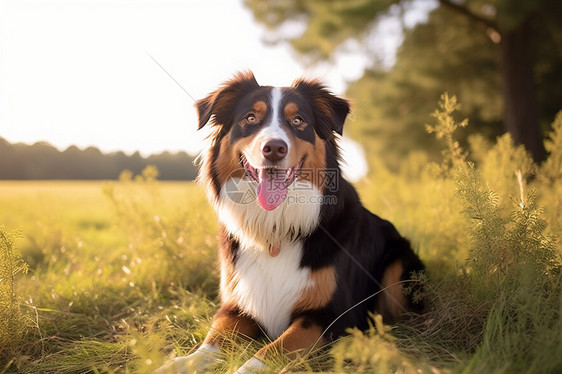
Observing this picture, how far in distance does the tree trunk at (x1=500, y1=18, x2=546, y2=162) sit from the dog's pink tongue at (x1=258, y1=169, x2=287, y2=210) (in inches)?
301

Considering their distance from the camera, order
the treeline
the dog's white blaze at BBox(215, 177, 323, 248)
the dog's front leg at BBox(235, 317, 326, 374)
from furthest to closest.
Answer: the treeline → the dog's white blaze at BBox(215, 177, 323, 248) → the dog's front leg at BBox(235, 317, 326, 374)

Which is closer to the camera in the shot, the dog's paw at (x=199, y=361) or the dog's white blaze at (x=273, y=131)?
the dog's paw at (x=199, y=361)

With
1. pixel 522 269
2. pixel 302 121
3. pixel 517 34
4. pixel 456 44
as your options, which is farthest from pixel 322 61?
pixel 522 269

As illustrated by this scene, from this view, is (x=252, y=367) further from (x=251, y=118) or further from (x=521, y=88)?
(x=521, y=88)

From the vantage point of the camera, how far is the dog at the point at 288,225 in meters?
3.19

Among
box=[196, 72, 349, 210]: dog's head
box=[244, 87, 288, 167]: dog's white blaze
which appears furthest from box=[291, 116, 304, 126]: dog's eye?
box=[244, 87, 288, 167]: dog's white blaze

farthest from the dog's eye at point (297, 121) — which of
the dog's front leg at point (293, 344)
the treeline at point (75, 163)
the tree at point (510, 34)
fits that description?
the tree at point (510, 34)

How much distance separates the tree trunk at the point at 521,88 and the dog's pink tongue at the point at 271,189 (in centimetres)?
765

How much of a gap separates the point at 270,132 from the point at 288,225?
76 centimetres

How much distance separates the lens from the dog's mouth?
3.28 metres

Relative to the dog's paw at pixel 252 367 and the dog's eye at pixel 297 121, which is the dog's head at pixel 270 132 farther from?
the dog's paw at pixel 252 367

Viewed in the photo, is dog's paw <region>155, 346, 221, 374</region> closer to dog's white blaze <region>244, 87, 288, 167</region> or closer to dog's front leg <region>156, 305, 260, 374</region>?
dog's front leg <region>156, 305, 260, 374</region>

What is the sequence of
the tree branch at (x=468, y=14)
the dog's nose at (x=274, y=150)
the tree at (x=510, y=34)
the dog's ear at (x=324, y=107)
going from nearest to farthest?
the dog's nose at (x=274, y=150) < the dog's ear at (x=324, y=107) < the tree at (x=510, y=34) < the tree branch at (x=468, y=14)

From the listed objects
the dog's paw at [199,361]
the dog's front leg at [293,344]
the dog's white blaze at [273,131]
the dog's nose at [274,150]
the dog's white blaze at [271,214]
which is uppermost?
the dog's white blaze at [273,131]
